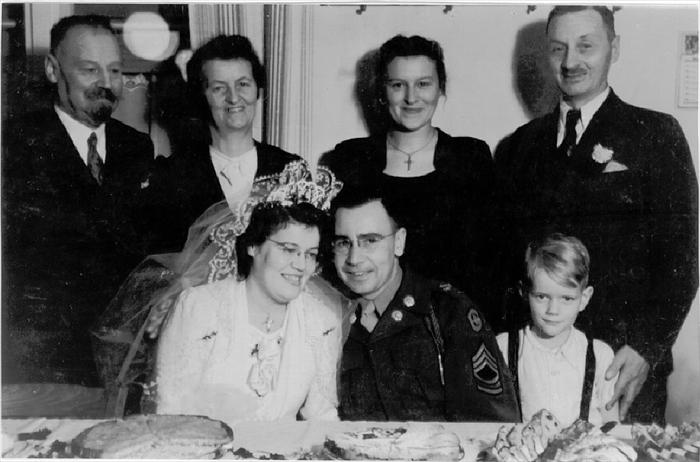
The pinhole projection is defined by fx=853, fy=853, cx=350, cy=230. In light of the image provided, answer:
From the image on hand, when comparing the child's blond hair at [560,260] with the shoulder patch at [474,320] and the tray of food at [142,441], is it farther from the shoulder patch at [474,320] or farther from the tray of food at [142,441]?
the tray of food at [142,441]

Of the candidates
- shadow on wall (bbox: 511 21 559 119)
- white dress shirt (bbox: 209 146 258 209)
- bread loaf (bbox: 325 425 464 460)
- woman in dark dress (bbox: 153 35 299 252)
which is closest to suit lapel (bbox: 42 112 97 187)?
woman in dark dress (bbox: 153 35 299 252)

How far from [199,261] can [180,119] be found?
1.80 feet

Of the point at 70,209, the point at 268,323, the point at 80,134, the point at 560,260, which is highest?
the point at 80,134

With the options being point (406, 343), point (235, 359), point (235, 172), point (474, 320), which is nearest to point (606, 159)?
point (474, 320)

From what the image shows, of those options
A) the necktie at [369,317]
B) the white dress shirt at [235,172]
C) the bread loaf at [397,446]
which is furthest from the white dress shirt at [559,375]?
the white dress shirt at [235,172]

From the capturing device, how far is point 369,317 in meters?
3.22

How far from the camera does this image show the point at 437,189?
3.23 meters

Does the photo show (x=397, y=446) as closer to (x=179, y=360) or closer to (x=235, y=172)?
(x=179, y=360)

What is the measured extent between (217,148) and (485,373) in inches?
52.2

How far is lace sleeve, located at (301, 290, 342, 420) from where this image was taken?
3.22 metres

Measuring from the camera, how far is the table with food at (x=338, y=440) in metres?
3.11

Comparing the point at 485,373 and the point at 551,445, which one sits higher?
the point at 485,373

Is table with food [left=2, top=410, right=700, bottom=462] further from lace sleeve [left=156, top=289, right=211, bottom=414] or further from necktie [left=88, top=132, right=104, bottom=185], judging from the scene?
necktie [left=88, top=132, right=104, bottom=185]

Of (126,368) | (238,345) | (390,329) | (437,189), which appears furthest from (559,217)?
(126,368)
